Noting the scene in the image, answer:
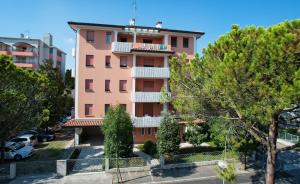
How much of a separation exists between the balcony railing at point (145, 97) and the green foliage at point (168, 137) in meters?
7.32

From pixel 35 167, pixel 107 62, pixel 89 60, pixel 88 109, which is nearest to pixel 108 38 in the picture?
pixel 107 62

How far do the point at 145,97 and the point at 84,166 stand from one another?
1055 centimetres

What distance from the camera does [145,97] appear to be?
26.3 meters

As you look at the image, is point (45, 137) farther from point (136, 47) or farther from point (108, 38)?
point (136, 47)

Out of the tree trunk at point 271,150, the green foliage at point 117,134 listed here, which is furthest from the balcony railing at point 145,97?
the tree trunk at point 271,150

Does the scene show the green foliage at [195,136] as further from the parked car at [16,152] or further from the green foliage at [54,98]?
the green foliage at [54,98]

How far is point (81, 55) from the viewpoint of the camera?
26.0m

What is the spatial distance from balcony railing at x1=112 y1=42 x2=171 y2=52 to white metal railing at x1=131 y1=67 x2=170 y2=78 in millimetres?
2254

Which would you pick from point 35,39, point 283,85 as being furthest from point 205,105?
point 35,39

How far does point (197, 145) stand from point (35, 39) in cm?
4511

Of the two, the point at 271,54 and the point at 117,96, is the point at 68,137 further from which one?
the point at 271,54

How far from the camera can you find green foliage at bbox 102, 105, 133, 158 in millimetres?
17297

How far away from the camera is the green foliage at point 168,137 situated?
61.3 ft

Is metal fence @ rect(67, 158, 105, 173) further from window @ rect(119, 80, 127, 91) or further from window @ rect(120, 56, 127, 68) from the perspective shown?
window @ rect(120, 56, 127, 68)
